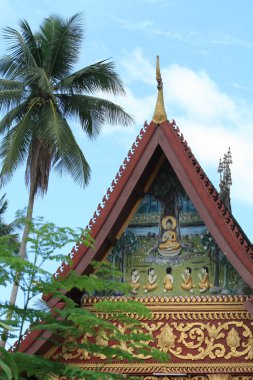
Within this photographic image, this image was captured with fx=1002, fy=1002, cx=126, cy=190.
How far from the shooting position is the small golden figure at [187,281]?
14.5 metres

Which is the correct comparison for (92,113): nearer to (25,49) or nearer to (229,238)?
(25,49)

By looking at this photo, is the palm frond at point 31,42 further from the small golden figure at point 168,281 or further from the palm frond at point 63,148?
the small golden figure at point 168,281

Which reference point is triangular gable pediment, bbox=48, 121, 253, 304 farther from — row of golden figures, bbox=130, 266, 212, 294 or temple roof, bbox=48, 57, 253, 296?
row of golden figures, bbox=130, 266, 212, 294

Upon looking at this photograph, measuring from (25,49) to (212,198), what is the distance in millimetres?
14619

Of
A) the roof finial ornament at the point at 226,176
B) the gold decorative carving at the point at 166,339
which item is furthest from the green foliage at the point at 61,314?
the roof finial ornament at the point at 226,176

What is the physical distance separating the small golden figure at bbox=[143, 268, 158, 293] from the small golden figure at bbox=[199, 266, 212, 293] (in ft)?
2.21

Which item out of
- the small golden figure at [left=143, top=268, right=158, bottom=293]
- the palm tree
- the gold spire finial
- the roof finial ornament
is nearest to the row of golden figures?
the small golden figure at [left=143, top=268, right=158, bottom=293]

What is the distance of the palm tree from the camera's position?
2680cm

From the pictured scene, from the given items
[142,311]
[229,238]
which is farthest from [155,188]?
[142,311]

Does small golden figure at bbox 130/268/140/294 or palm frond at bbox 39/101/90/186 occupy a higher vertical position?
palm frond at bbox 39/101/90/186

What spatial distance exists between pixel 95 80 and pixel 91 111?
3.24ft

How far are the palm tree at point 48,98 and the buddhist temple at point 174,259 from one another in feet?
37.7

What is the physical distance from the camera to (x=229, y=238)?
46.0 feet

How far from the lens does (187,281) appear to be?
14.6 meters
